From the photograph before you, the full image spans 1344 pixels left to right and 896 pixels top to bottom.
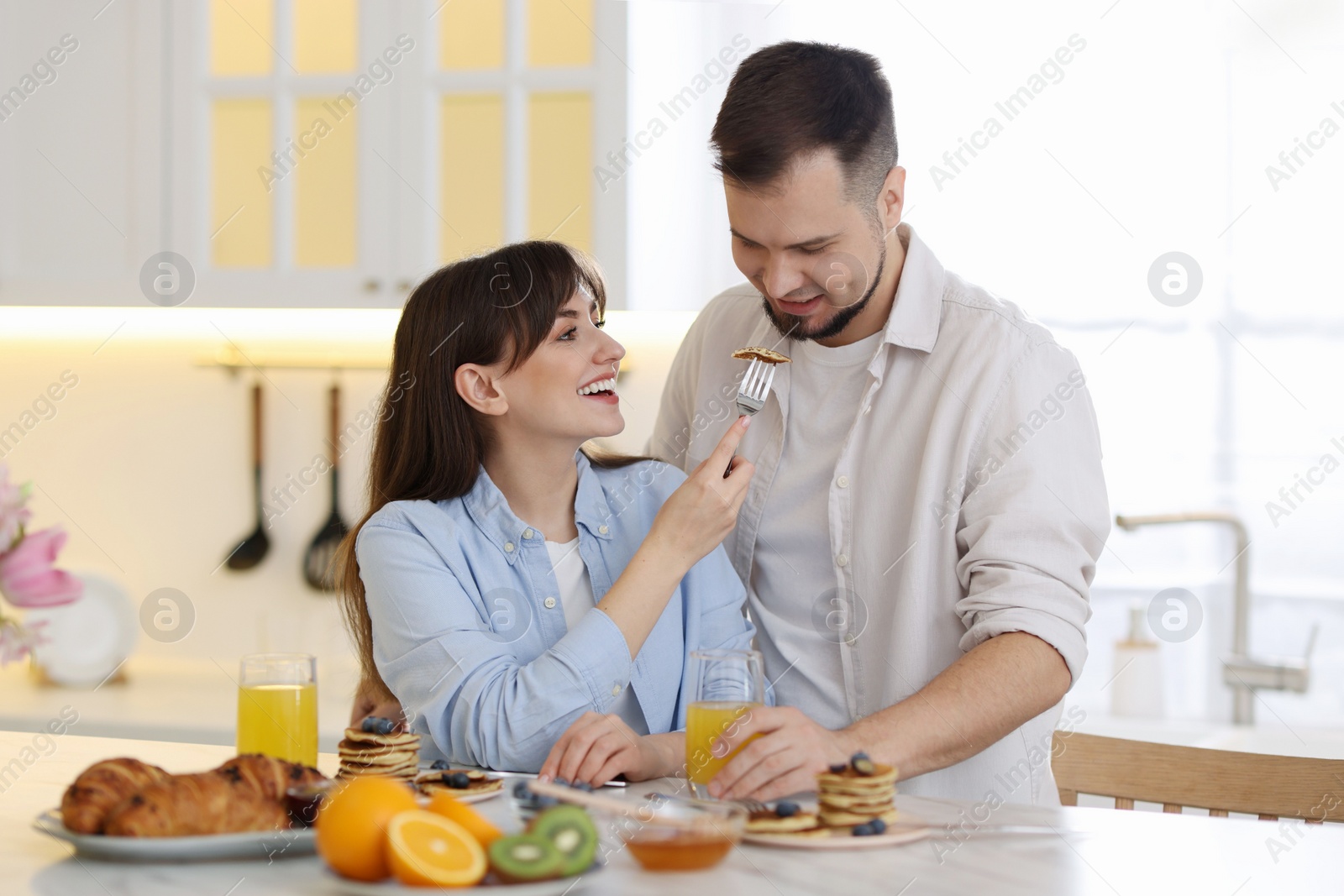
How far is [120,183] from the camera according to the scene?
285cm

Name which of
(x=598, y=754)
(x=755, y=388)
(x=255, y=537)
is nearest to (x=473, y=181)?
(x=255, y=537)

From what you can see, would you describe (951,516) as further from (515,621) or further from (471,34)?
(471,34)

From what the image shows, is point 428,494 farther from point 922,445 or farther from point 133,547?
point 133,547

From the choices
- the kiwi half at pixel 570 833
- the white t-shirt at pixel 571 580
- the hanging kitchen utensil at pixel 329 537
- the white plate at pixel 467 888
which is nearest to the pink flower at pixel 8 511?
the white plate at pixel 467 888

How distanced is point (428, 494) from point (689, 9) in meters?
1.55

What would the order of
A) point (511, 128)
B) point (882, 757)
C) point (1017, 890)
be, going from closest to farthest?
point (1017, 890)
point (882, 757)
point (511, 128)

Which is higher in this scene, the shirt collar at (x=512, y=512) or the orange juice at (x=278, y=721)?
the shirt collar at (x=512, y=512)

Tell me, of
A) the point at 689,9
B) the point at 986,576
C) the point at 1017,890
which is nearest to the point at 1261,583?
the point at 986,576

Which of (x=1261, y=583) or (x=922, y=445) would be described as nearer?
(x=922, y=445)

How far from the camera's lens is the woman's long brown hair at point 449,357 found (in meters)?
1.71

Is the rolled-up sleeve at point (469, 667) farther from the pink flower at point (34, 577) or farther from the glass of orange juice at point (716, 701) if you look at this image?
the pink flower at point (34, 577)

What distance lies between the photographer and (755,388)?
1.73 m

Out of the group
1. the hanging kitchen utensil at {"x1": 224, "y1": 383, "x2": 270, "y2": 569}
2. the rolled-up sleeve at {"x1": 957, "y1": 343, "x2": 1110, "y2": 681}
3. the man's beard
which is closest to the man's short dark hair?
the man's beard

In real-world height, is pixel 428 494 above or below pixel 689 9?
below
